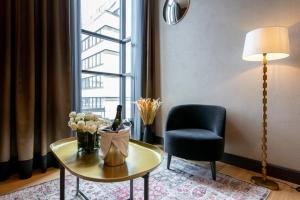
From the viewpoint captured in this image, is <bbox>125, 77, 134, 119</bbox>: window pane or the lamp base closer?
the lamp base

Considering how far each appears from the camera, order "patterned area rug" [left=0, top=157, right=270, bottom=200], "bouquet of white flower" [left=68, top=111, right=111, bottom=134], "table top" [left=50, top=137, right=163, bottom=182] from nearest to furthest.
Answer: "table top" [left=50, top=137, right=163, bottom=182]
"bouquet of white flower" [left=68, top=111, right=111, bottom=134]
"patterned area rug" [left=0, top=157, right=270, bottom=200]

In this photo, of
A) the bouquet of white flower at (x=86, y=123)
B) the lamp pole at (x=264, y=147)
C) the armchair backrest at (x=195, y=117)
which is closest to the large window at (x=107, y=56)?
the armchair backrest at (x=195, y=117)

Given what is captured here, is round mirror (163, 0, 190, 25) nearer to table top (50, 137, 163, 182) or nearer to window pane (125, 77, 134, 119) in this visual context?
window pane (125, 77, 134, 119)

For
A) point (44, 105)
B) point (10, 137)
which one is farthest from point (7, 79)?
point (10, 137)

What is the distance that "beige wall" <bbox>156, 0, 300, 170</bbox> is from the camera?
196 centimetres

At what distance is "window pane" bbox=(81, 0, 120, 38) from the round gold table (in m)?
2.20

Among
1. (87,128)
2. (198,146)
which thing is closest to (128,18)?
(198,146)

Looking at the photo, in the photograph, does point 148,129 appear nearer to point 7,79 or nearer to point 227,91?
point 227,91

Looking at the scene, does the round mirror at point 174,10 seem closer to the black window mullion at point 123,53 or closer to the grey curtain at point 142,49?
the grey curtain at point 142,49

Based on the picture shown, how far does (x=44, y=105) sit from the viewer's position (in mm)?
2084

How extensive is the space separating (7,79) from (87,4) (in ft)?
5.86

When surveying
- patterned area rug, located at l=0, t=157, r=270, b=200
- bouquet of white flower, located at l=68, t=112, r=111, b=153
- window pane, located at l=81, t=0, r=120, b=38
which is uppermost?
window pane, located at l=81, t=0, r=120, b=38

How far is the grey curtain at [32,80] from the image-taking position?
1868 mm

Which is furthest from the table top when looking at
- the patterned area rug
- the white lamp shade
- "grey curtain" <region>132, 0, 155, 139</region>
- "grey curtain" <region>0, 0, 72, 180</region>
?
"grey curtain" <region>132, 0, 155, 139</region>
